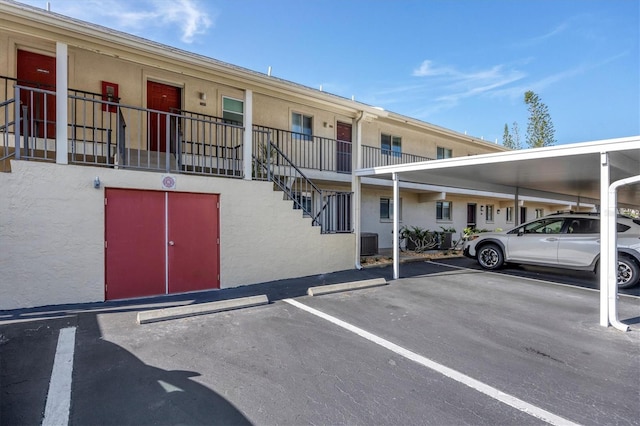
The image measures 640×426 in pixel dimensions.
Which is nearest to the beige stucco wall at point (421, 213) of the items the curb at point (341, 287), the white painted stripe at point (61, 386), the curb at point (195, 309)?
the curb at point (341, 287)

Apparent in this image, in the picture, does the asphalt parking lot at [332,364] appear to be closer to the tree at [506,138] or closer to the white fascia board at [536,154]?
the white fascia board at [536,154]

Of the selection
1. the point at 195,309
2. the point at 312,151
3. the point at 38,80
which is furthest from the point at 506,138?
the point at 38,80

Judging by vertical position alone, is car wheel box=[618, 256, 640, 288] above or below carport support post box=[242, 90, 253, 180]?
below

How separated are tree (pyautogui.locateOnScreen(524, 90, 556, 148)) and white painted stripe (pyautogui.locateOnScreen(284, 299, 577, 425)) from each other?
89.3 ft

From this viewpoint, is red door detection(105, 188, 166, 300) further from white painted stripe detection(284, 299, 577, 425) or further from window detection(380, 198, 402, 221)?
window detection(380, 198, 402, 221)

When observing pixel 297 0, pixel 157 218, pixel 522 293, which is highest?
pixel 297 0

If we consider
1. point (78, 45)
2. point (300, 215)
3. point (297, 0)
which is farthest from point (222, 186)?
point (297, 0)

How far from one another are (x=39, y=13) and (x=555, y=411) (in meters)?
8.42

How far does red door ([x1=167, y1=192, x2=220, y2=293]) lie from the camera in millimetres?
6238

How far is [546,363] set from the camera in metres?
3.53

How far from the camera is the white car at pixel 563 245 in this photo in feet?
23.6

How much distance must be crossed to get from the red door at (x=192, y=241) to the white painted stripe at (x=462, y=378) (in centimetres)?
306

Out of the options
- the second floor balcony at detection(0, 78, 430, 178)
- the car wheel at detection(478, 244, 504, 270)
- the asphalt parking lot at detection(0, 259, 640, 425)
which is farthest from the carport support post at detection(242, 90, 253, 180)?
the car wheel at detection(478, 244, 504, 270)

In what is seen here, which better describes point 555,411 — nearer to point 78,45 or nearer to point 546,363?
point 546,363
